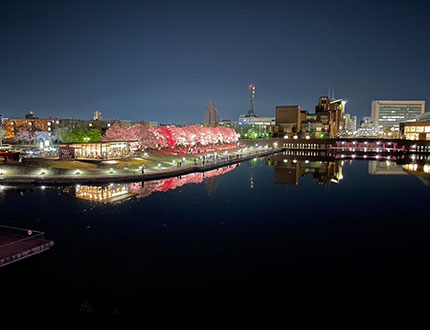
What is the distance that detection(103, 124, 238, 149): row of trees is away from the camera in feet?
189

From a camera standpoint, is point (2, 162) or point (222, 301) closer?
point (222, 301)

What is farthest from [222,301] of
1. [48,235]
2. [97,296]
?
[48,235]

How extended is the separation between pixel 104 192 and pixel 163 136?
1423 inches

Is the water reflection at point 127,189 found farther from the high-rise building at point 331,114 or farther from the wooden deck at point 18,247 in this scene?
the high-rise building at point 331,114

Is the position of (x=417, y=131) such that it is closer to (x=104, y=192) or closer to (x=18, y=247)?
(x=104, y=192)

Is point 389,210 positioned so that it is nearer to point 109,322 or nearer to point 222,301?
point 222,301

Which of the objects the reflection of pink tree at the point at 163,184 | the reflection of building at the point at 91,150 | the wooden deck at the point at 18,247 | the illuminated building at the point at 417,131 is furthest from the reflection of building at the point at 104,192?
the illuminated building at the point at 417,131

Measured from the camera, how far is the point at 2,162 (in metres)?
37.0

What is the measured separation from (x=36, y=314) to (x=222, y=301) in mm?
6237

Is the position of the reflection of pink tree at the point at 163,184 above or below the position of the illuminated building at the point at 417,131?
below

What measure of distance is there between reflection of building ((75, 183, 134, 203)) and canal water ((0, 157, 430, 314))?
0.29 feet

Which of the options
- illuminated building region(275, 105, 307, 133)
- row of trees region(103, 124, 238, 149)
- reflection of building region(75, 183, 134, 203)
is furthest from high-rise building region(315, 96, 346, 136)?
reflection of building region(75, 183, 134, 203)

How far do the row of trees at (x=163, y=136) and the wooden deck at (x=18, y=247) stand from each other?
41755 mm

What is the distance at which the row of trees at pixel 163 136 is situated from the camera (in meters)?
57.7
